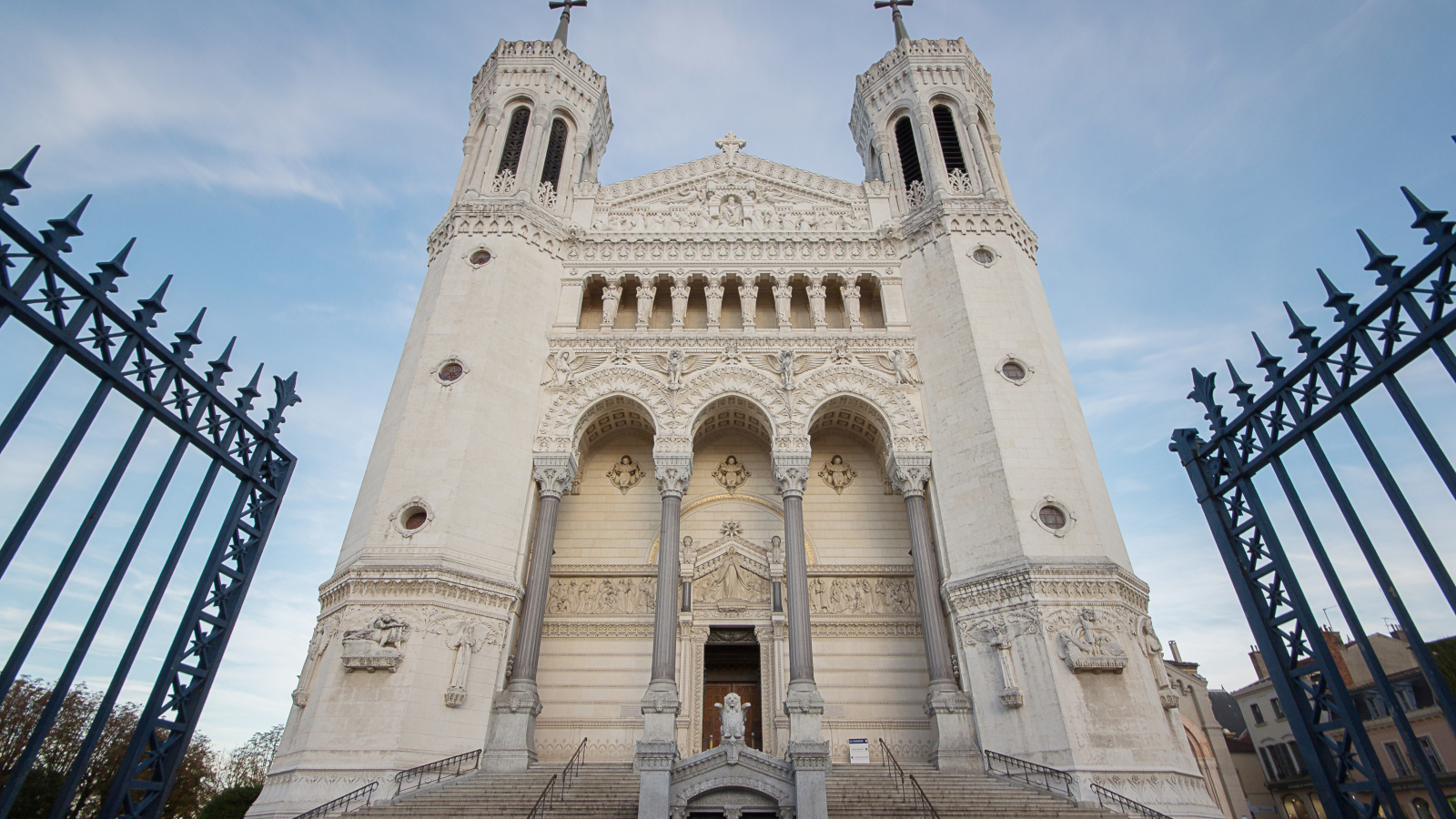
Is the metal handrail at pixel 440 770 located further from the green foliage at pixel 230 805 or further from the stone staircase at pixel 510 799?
the green foliage at pixel 230 805

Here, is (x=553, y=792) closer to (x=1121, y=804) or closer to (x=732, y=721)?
(x=732, y=721)

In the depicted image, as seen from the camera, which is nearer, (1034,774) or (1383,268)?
(1383,268)

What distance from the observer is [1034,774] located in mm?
15156

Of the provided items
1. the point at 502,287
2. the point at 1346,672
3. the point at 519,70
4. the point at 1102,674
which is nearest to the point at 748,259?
the point at 502,287

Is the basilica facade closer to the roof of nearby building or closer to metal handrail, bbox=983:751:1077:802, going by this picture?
metal handrail, bbox=983:751:1077:802

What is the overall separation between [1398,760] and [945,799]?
88.2ft

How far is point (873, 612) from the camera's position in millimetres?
20828

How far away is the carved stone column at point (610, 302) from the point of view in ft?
76.0

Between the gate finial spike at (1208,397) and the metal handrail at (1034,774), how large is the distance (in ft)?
27.4

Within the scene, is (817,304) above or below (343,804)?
above

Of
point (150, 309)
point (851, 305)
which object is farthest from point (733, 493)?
point (150, 309)

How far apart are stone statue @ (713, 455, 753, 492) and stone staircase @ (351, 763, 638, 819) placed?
931 cm

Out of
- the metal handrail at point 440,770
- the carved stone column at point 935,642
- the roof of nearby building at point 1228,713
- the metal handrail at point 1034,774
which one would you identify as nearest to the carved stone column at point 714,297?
the carved stone column at point 935,642

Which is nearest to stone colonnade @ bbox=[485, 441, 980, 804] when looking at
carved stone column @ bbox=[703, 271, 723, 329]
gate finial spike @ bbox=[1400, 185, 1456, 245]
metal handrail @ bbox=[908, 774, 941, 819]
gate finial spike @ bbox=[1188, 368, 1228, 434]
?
metal handrail @ bbox=[908, 774, 941, 819]
